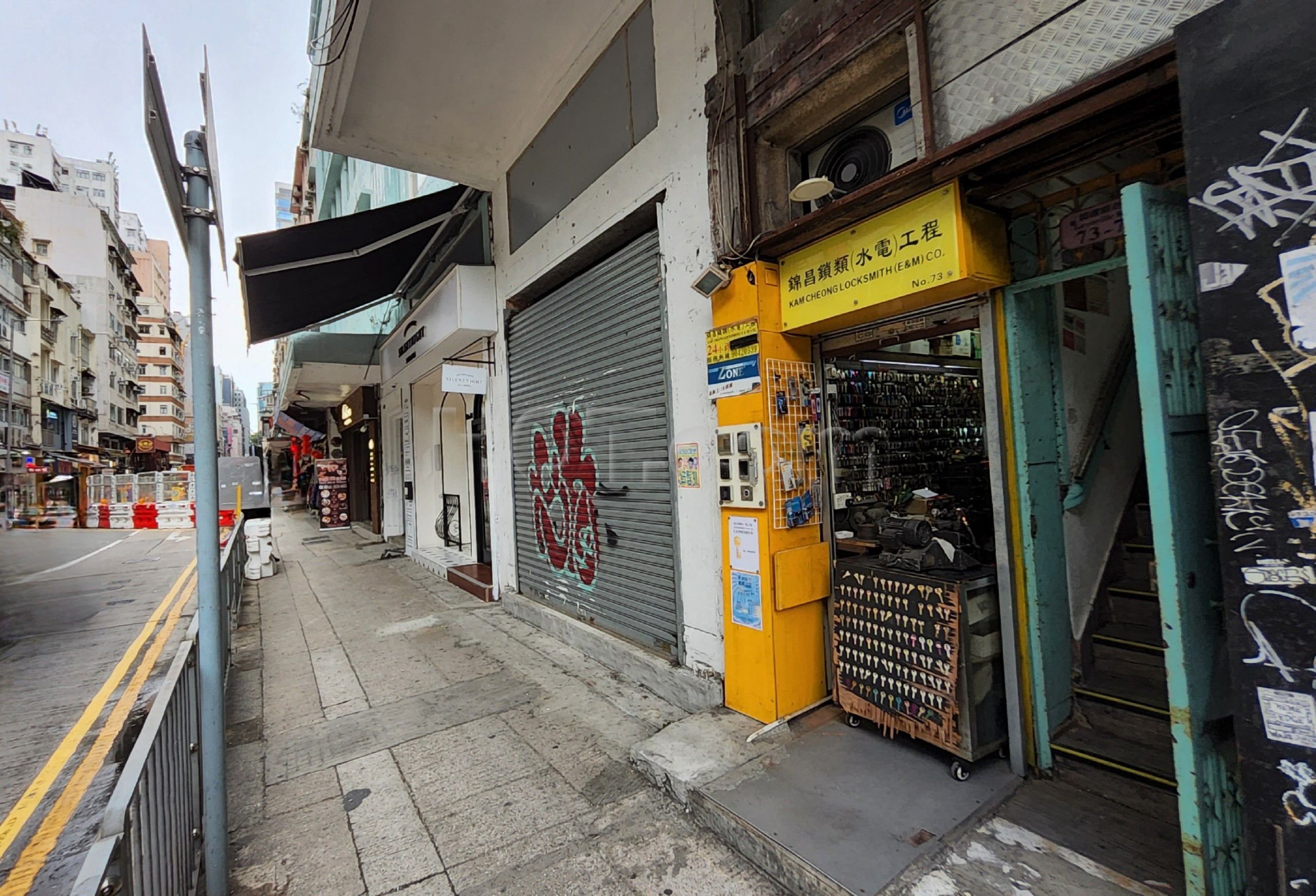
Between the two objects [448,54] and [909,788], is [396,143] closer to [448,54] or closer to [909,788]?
[448,54]

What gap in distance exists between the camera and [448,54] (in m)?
5.55

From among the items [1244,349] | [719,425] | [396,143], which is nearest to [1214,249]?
[1244,349]

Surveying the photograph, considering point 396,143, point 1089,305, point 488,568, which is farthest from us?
point 488,568

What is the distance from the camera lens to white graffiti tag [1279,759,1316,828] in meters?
1.68

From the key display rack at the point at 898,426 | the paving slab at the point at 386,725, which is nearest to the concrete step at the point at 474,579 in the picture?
the paving slab at the point at 386,725

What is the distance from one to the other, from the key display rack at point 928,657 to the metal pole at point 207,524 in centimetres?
330

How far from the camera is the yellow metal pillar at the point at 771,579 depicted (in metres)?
3.67

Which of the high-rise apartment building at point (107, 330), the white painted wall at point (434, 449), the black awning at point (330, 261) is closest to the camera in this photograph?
the black awning at point (330, 261)

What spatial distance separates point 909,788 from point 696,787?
111 cm

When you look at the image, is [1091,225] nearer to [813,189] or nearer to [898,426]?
[813,189]

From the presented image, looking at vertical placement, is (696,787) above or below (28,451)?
below

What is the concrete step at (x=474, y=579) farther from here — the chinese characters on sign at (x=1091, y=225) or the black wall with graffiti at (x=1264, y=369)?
the black wall with graffiti at (x=1264, y=369)

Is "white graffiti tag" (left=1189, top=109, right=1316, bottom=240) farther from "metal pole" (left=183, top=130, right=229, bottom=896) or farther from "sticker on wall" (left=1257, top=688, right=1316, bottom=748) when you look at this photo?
"metal pole" (left=183, top=130, right=229, bottom=896)

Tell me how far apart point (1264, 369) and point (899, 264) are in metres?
1.65
